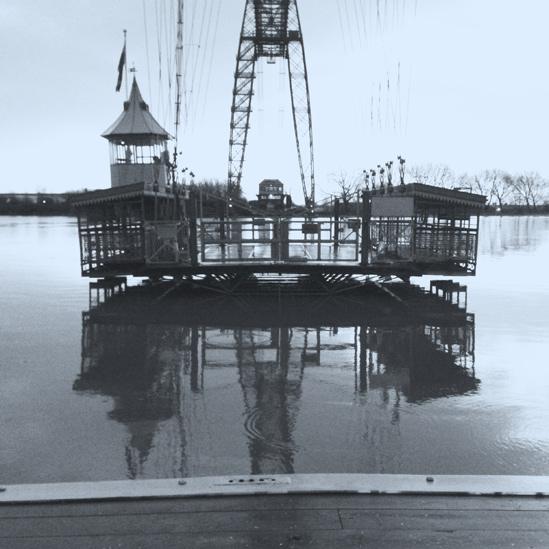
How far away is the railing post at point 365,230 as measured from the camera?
16578 mm

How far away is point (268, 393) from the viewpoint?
8.30 m

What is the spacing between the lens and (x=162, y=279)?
2106 centimetres

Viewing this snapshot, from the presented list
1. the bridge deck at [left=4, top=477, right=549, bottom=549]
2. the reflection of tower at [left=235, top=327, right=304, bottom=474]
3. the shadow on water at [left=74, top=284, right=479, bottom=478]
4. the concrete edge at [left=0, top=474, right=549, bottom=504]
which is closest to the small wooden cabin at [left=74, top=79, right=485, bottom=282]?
the shadow on water at [left=74, top=284, right=479, bottom=478]

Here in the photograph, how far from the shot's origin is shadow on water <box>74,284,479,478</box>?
6879 millimetres

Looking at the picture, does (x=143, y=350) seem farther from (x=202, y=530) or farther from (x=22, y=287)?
(x=22, y=287)

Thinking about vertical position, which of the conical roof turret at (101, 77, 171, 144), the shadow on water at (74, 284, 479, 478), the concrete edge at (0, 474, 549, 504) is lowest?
the shadow on water at (74, 284, 479, 478)

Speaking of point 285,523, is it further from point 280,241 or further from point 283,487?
point 280,241

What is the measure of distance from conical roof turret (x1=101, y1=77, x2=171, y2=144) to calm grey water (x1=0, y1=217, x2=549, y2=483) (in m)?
14.7

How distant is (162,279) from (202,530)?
17.0 meters

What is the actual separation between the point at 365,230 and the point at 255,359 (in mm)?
7420

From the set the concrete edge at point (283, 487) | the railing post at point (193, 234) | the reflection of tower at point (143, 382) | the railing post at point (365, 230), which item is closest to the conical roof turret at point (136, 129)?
the railing post at point (193, 234)

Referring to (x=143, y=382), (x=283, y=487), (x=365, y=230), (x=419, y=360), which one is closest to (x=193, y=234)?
(x=365, y=230)

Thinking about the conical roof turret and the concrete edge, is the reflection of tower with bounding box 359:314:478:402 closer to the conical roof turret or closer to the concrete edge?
the concrete edge

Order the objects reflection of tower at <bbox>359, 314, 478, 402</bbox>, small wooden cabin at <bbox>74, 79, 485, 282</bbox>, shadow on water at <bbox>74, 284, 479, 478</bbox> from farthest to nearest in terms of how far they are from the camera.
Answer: small wooden cabin at <bbox>74, 79, 485, 282</bbox>, reflection of tower at <bbox>359, 314, 478, 402</bbox>, shadow on water at <bbox>74, 284, 479, 478</bbox>
